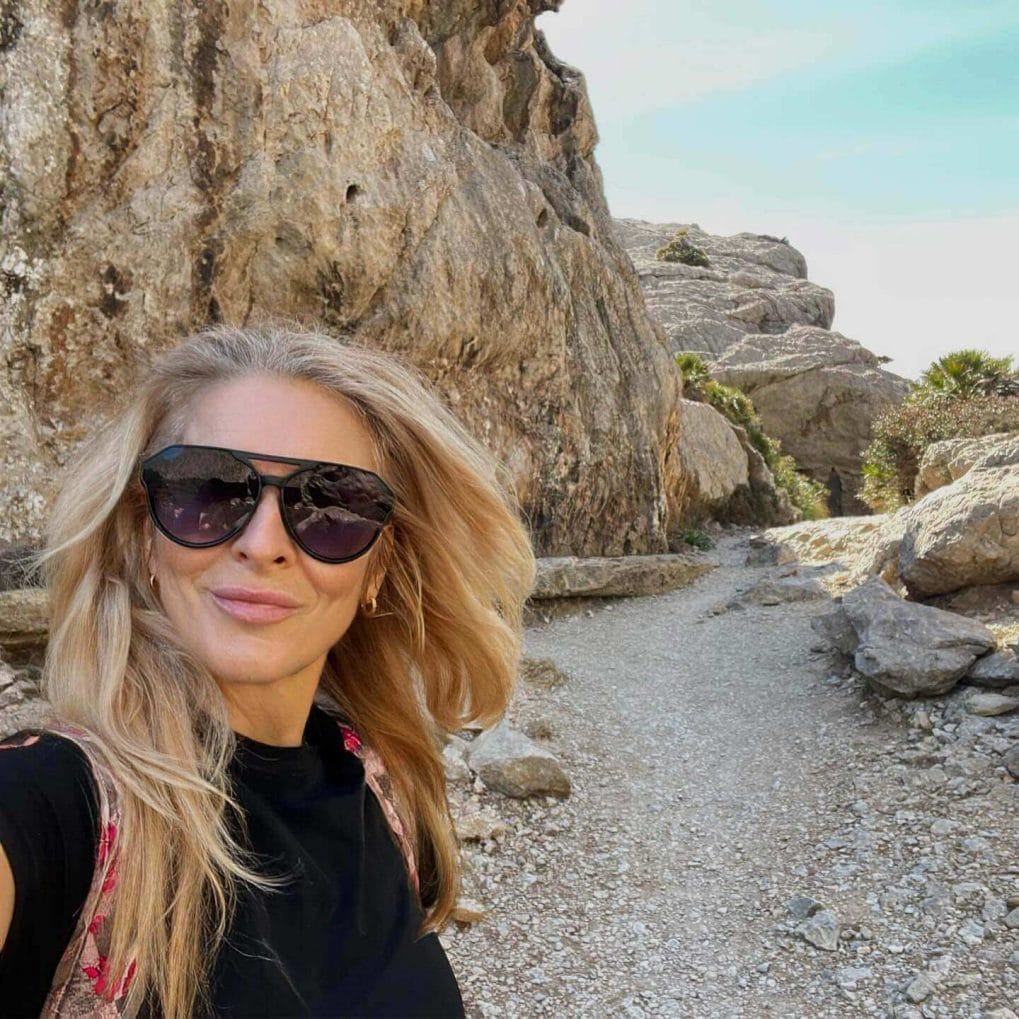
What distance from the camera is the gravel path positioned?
14.9ft

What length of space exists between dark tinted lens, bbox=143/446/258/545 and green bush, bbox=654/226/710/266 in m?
48.6

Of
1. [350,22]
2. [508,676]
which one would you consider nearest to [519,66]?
[350,22]

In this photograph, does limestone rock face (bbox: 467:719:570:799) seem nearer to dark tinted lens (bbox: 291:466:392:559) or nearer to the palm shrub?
dark tinted lens (bbox: 291:466:392:559)

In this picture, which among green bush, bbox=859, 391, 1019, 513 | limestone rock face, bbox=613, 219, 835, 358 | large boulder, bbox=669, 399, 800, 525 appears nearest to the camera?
green bush, bbox=859, 391, 1019, 513

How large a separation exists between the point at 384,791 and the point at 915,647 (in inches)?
265

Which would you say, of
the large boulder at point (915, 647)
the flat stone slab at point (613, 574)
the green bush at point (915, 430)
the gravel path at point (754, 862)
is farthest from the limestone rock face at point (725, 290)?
the gravel path at point (754, 862)

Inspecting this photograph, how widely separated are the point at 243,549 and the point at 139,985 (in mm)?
821

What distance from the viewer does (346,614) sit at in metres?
2.04

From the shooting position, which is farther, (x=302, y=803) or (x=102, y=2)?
(x=102, y=2)

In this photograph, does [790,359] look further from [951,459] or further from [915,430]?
[951,459]

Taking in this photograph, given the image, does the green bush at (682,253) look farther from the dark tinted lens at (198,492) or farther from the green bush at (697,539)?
the dark tinted lens at (198,492)

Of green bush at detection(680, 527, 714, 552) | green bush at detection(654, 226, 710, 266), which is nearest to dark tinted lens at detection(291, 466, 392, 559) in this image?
green bush at detection(680, 527, 714, 552)

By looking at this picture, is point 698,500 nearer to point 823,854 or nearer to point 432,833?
point 823,854

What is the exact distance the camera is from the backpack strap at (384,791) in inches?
81.8
